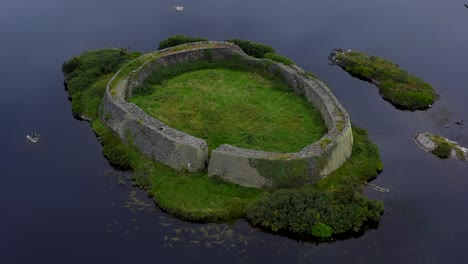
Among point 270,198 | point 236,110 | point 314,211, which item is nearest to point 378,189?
point 314,211

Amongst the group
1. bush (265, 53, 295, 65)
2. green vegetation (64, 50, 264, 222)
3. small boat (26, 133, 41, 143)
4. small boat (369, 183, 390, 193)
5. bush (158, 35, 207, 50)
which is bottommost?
small boat (26, 133, 41, 143)

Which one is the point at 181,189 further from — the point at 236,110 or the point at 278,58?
the point at 278,58

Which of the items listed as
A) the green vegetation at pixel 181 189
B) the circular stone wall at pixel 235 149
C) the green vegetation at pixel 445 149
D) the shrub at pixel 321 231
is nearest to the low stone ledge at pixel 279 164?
the circular stone wall at pixel 235 149

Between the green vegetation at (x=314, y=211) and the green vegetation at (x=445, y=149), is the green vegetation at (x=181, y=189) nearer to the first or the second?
the green vegetation at (x=314, y=211)

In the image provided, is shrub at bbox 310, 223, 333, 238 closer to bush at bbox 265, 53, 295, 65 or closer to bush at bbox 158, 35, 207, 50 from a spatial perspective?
bush at bbox 265, 53, 295, 65

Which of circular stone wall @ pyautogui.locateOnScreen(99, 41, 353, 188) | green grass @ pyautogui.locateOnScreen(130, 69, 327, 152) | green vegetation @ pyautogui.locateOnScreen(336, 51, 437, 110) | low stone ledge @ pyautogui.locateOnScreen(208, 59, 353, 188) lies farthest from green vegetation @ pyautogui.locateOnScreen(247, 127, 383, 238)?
green vegetation @ pyautogui.locateOnScreen(336, 51, 437, 110)

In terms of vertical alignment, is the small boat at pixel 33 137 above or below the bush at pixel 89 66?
below

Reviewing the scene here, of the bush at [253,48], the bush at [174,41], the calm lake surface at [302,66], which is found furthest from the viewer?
the bush at [174,41]

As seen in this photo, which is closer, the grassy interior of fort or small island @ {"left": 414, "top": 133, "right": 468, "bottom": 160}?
the grassy interior of fort
